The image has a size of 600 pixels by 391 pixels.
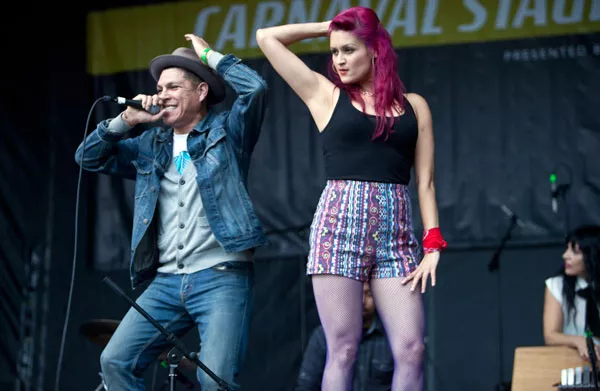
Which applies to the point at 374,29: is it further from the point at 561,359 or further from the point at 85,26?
the point at 85,26

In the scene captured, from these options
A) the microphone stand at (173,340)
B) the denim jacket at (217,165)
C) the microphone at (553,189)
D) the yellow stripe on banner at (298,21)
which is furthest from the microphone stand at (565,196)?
the microphone stand at (173,340)

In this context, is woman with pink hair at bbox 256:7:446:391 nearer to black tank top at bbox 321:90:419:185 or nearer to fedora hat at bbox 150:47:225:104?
black tank top at bbox 321:90:419:185

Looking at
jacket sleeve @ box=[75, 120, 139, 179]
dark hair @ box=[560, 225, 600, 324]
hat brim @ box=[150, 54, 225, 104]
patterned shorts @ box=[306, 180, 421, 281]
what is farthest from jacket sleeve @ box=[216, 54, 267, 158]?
dark hair @ box=[560, 225, 600, 324]

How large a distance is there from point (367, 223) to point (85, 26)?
4.48 m

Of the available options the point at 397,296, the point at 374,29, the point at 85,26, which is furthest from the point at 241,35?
the point at 397,296

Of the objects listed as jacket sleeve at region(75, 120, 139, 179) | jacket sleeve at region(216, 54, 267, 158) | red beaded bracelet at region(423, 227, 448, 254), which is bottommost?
red beaded bracelet at region(423, 227, 448, 254)

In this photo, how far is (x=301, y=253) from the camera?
22.9ft

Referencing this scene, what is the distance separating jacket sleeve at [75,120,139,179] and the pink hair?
3.99 feet

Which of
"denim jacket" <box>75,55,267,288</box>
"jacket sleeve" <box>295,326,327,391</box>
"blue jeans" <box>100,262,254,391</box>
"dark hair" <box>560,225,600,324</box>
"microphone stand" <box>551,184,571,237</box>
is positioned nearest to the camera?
"blue jeans" <box>100,262,254,391</box>

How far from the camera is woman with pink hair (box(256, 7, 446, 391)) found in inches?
143

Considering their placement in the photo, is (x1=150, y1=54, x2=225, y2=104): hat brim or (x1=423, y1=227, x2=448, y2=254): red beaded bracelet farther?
(x1=150, y1=54, x2=225, y2=104): hat brim

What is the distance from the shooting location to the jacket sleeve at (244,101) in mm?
4332

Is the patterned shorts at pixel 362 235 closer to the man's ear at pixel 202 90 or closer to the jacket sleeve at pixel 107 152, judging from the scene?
the man's ear at pixel 202 90

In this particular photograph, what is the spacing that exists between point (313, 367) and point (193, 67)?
193 cm
